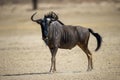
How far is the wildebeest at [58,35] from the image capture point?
16797 millimetres

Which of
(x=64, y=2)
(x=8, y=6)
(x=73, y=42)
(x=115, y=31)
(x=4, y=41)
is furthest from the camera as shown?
(x=64, y=2)

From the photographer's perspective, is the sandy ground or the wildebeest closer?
the sandy ground

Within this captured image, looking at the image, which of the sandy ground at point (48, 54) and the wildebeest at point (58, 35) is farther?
the wildebeest at point (58, 35)

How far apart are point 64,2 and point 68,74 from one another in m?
42.0

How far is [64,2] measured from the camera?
57.9m

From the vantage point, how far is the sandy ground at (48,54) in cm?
1627

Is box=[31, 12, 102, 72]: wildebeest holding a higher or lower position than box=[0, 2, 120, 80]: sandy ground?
higher

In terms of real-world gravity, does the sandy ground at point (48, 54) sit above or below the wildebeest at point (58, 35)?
below

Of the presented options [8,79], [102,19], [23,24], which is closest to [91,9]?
[102,19]

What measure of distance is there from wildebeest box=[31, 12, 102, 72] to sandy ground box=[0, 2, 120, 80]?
0.72 metres

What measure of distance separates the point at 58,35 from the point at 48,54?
4.45m

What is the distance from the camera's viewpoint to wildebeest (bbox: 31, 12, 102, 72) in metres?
16.8

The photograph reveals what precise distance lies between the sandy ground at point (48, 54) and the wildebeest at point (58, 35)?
0.72 meters

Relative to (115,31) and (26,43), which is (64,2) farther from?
(26,43)
